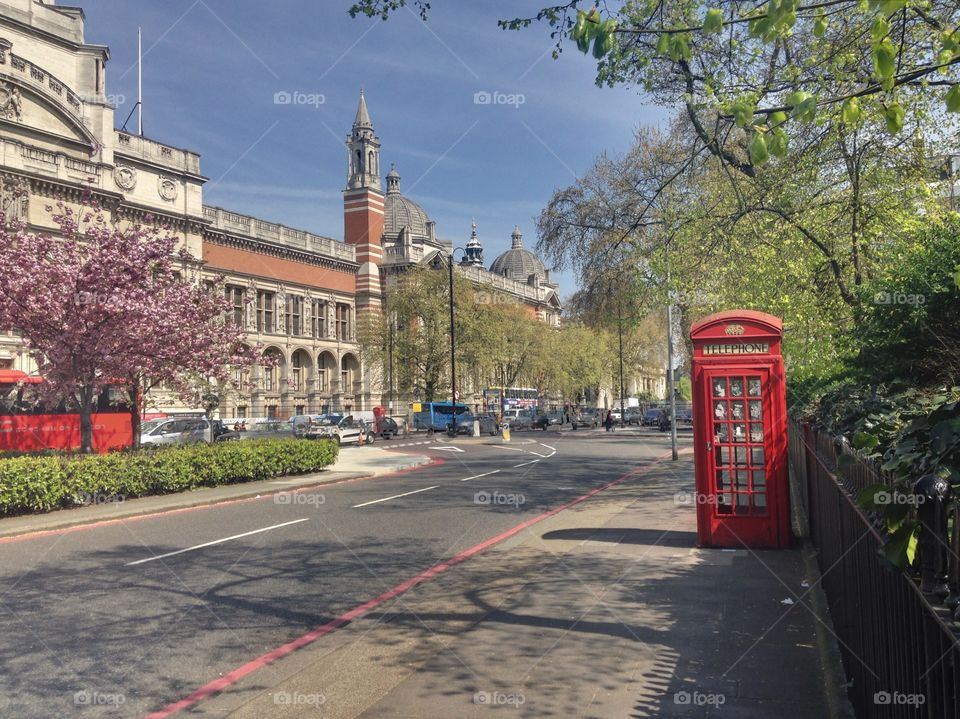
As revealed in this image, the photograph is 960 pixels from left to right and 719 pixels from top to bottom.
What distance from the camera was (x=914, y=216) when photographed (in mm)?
13828

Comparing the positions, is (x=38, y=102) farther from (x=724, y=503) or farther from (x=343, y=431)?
(x=724, y=503)

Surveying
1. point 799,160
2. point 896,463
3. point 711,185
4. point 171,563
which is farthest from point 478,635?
point 711,185

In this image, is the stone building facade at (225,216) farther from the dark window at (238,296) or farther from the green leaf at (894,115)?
the green leaf at (894,115)

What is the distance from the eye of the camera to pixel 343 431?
135ft

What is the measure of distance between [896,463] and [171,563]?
9100 millimetres

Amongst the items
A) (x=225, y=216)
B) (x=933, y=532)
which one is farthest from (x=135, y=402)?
(x=225, y=216)

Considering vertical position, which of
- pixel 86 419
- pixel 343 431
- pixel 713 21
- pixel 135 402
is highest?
pixel 713 21

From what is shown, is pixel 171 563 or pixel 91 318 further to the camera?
pixel 91 318

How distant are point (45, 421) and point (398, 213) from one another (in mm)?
71597

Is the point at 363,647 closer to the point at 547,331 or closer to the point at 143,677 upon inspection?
the point at 143,677

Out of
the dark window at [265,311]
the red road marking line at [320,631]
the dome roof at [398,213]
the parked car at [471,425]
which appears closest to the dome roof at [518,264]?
the dome roof at [398,213]

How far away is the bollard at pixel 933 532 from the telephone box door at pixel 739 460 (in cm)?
700

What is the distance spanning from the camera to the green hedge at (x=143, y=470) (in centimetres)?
1439

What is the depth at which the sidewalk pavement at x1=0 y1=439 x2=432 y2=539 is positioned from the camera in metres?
13.5
